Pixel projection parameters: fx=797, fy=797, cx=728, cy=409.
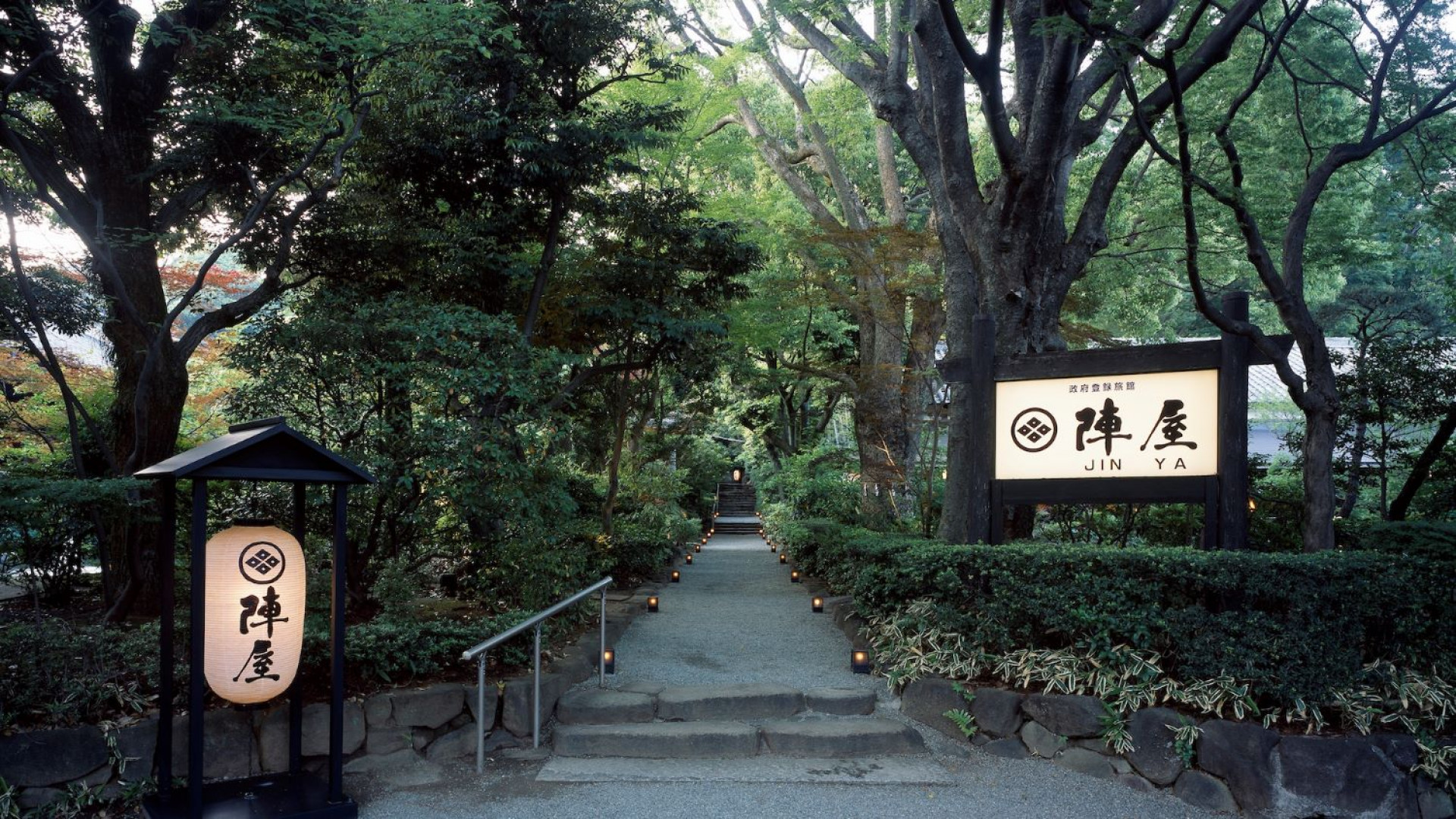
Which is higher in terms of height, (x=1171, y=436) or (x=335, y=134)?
(x=335, y=134)

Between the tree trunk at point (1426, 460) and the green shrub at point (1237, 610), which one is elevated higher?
the tree trunk at point (1426, 460)

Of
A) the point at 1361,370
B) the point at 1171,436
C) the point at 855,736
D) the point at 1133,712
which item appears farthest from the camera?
the point at 1361,370

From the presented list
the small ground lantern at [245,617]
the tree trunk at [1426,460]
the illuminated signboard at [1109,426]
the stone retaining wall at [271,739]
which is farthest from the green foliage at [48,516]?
the tree trunk at [1426,460]

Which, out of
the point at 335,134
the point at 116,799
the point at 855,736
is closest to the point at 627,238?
the point at 335,134

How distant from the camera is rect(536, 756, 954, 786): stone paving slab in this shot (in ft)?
15.7

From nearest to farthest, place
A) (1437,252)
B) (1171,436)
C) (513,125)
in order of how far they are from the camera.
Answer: (1171,436)
(513,125)
(1437,252)

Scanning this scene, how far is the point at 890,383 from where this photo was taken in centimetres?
1190

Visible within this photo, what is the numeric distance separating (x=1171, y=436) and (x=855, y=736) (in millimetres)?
3050

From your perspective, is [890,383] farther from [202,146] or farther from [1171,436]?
[202,146]

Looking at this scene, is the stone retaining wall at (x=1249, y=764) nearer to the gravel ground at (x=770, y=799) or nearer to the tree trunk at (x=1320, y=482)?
the gravel ground at (x=770, y=799)

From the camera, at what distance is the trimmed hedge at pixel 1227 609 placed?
475cm

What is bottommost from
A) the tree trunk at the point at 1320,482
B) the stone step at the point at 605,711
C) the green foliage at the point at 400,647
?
the stone step at the point at 605,711

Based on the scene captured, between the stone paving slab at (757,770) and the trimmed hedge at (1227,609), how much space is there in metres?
1.10

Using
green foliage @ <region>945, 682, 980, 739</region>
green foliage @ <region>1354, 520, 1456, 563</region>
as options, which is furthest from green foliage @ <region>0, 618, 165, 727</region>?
green foliage @ <region>1354, 520, 1456, 563</region>
